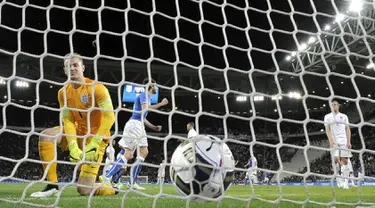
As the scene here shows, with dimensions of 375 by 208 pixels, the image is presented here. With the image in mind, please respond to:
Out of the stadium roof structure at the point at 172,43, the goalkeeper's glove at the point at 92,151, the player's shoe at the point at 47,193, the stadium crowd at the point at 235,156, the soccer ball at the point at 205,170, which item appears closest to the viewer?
the soccer ball at the point at 205,170

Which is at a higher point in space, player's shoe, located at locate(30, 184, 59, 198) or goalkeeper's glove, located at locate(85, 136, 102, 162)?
goalkeeper's glove, located at locate(85, 136, 102, 162)

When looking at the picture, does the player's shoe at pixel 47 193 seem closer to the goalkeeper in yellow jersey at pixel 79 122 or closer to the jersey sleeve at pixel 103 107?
the goalkeeper in yellow jersey at pixel 79 122

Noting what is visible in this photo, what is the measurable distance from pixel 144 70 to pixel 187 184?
1741 centimetres

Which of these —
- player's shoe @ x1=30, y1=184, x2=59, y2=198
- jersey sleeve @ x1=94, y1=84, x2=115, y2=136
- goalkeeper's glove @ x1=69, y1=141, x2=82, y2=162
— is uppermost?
jersey sleeve @ x1=94, y1=84, x2=115, y2=136

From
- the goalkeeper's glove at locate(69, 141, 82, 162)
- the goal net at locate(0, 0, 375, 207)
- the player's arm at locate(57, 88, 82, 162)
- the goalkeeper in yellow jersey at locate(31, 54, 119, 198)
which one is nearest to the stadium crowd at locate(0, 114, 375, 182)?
the goal net at locate(0, 0, 375, 207)

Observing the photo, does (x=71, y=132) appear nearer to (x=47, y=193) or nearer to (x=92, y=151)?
(x=92, y=151)

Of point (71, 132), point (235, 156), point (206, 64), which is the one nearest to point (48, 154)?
point (71, 132)

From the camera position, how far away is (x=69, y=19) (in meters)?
16.9

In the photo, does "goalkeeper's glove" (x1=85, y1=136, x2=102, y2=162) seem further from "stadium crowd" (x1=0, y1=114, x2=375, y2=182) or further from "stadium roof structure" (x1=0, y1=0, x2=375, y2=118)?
"stadium crowd" (x1=0, y1=114, x2=375, y2=182)

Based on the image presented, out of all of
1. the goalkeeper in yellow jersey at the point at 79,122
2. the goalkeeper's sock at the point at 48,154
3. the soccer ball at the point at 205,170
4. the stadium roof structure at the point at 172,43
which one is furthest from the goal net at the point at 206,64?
the soccer ball at the point at 205,170

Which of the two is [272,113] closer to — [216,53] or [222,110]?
[222,110]

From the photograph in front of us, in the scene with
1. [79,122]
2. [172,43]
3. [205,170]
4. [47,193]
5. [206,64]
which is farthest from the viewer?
[172,43]

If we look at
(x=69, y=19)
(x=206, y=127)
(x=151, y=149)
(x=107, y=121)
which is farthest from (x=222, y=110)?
(x=107, y=121)

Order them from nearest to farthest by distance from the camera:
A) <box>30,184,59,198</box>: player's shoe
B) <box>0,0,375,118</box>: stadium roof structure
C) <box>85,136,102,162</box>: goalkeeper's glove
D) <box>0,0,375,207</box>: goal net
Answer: <box>85,136,102,162</box>: goalkeeper's glove, <box>30,184,59,198</box>: player's shoe, <box>0,0,375,207</box>: goal net, <box>0,0,375,118</box>: stadium roof structure
